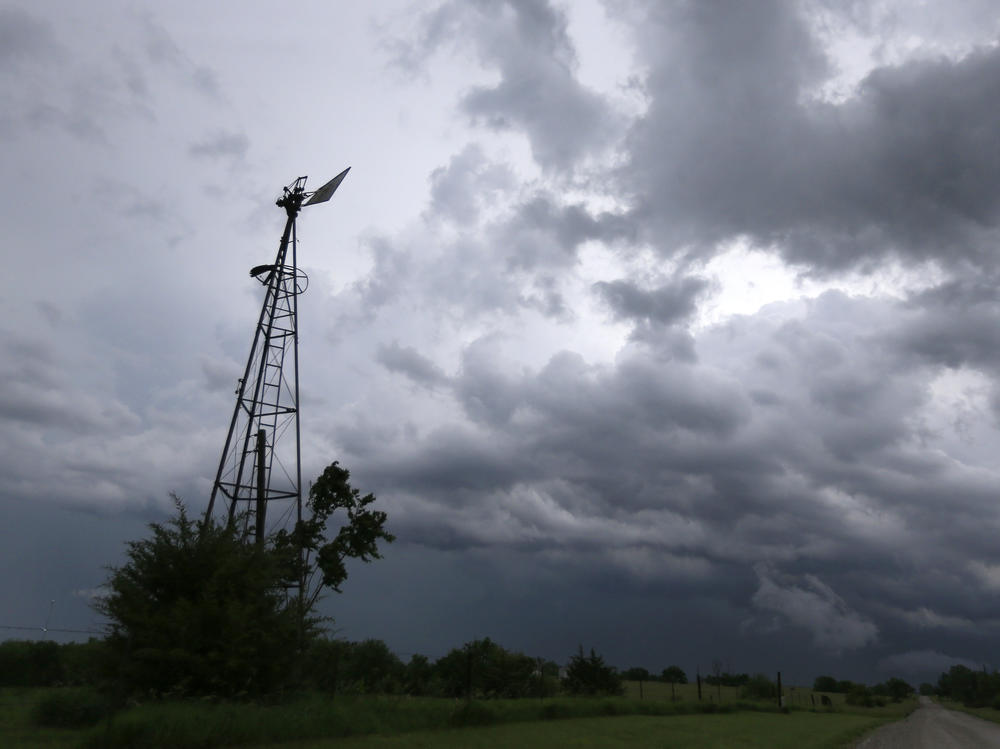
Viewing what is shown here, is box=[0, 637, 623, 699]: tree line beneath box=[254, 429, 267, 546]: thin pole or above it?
beneath

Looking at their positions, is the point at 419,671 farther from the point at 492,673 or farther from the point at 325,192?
the point at 325,192

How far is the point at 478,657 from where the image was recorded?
52094 millimetres

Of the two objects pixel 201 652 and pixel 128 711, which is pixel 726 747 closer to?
pixel 201 652

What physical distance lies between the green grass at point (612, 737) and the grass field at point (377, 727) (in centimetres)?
5

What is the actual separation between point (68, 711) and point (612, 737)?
18.6 metres

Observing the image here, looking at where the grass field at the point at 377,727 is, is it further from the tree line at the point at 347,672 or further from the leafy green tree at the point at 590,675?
the leafy green tree at the point at 590,675

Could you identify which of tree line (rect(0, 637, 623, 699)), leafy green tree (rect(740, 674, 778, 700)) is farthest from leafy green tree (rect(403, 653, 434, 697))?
leafy green tree (rect(740, 674, 778, 700))

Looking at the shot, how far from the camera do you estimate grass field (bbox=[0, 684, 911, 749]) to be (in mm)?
17453

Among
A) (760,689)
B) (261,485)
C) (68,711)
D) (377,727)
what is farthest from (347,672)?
(760,689)

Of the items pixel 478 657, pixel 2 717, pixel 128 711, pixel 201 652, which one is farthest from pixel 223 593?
pixel 478 657

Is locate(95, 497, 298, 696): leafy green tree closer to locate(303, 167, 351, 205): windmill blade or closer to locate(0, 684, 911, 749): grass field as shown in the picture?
locate(0, 684, 911, 749): grass field

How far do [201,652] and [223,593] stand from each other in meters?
1.74

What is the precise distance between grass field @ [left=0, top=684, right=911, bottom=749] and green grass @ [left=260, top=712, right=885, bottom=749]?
5cm

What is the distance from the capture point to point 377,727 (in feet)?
76.8
